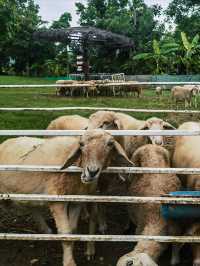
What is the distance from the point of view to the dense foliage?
36969 mm

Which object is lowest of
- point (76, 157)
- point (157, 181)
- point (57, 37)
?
point (157, 181)

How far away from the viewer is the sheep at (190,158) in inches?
175

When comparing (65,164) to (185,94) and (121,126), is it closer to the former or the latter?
(121,126)

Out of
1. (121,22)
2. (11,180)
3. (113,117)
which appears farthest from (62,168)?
(121,22)

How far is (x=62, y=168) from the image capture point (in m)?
4.43

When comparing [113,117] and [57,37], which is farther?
[57,37]

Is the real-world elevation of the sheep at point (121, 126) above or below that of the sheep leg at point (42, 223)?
above

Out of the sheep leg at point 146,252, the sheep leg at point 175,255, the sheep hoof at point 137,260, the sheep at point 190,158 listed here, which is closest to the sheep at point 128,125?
the sheep at point 190,158

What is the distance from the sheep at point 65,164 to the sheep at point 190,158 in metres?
0.90

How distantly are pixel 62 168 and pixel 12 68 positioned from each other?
5528 cm

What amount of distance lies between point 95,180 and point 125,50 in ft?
131

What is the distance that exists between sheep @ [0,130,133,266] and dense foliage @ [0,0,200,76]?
99.5 ft

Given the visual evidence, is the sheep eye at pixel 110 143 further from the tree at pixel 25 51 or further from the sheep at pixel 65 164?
the tree at pixel 25 51

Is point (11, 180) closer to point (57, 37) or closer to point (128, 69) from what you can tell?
point (57, 37)
